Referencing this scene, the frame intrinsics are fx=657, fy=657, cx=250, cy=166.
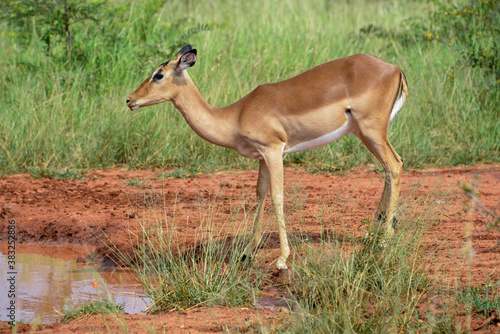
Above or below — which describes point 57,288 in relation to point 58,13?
below

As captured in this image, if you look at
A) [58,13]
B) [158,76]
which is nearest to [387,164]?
[158,76]

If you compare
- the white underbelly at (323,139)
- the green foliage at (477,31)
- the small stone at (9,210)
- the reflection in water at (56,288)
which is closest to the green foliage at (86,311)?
the reflection in water at (56,288)

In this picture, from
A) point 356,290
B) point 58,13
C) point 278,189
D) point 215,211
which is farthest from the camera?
point 58,13

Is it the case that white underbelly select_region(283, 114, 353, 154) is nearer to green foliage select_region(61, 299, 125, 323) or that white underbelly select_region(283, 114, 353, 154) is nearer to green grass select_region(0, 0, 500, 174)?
green foliage select_region(61, 299, 125, 323)

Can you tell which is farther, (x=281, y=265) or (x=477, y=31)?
(x=477, y=31)

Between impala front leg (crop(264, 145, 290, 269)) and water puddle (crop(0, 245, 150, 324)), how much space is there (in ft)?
3.34

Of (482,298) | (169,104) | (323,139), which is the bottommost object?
(482,298)

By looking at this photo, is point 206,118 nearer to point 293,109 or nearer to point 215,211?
point 293,109

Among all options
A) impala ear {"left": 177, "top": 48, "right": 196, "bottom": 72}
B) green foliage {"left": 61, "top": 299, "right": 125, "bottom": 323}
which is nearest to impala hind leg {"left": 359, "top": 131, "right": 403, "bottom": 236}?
impala ear {"left": 177, "top": 48, "right": 196, "bottom": 72}

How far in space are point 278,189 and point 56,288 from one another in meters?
1.73

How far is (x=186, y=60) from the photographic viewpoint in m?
5.03

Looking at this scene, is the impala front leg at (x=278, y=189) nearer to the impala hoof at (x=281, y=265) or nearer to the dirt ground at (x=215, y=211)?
the impala hoof at (x=281, y=265)

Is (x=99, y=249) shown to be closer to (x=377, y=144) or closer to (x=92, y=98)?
(x=377, y=144)

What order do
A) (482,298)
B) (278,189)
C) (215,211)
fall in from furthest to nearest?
1. (215,211)
2. (278,189)
3. (482,298)
